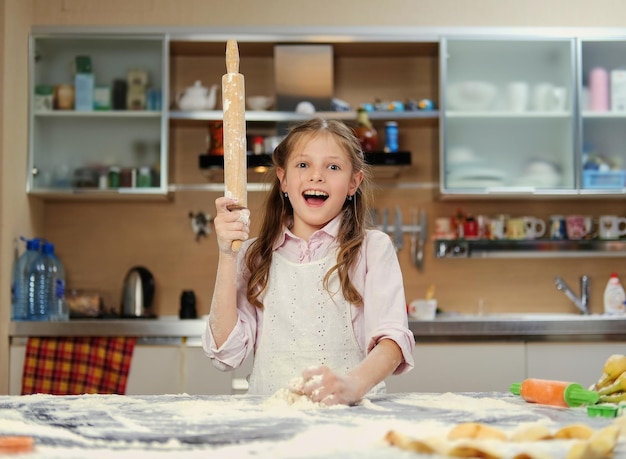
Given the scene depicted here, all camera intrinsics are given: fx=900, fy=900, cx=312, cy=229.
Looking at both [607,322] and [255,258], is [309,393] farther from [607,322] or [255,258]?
[607,322]

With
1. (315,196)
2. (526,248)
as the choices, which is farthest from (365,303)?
(526,248)

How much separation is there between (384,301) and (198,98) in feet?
7.21

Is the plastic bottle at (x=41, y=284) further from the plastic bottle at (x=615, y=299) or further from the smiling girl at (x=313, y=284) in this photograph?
the plastic bottle at (x=615, y=299)

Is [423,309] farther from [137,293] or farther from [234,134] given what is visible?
[234,134]

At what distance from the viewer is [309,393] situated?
52.8 inches

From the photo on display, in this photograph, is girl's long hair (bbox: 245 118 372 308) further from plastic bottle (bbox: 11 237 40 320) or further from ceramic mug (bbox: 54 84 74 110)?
ceramic mug (bbox: 54 84 74 110)

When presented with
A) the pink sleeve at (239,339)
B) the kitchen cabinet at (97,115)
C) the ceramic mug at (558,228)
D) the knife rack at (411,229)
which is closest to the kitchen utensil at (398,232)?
the knife rack at (411,229)

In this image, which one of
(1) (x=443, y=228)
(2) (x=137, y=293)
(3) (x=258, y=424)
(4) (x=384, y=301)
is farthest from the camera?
(1) (x=443, y=228)

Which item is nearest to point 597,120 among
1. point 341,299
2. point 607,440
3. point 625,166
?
point 625,166

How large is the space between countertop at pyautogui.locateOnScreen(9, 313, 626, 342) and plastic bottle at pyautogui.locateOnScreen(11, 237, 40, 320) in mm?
117

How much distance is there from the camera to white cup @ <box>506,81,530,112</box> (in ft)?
12.0

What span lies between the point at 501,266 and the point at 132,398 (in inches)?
104

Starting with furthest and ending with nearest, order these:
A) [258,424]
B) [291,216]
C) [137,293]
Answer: [137,293], [291,216], [258,424]

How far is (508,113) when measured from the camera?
3609mm
